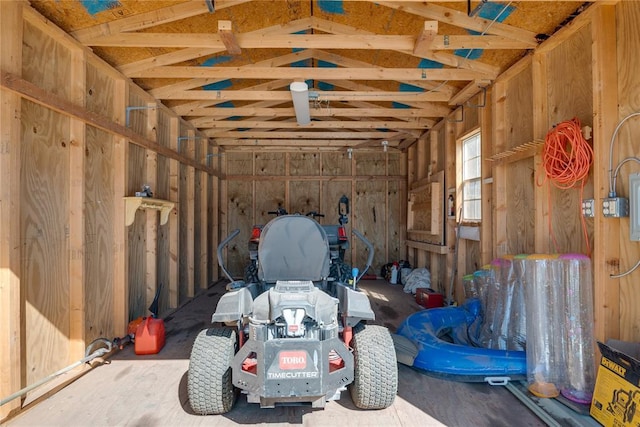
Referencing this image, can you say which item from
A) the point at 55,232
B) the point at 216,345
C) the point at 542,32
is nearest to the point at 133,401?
the point at 216,345

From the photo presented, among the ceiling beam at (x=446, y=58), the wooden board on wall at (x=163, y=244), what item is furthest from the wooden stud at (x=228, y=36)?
the wooden board on wall at (x=163, y=244)

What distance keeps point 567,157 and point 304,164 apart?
5297 mm

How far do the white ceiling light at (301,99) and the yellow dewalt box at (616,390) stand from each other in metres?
3.26

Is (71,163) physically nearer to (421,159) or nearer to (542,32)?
(542,32)

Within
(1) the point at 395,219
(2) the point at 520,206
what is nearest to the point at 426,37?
(2) the point at 520,206

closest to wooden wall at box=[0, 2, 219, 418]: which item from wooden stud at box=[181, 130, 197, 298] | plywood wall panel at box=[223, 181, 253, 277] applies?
wooden stud at box=[181, 130, 197, 298]

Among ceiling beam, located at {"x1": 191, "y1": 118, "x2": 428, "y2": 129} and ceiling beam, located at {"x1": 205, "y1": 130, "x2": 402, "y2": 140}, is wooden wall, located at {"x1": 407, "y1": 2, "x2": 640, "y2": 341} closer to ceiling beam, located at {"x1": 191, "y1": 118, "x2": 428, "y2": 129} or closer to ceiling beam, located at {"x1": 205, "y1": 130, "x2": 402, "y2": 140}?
ceiling beam, located at {"x1": 191, "y1": 118, "x2": 428, "y2": 129}

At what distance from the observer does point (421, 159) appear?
6.32 m

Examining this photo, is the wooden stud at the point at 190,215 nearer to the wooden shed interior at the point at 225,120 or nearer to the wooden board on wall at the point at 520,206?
the wooden shed interior at the point at 225,120

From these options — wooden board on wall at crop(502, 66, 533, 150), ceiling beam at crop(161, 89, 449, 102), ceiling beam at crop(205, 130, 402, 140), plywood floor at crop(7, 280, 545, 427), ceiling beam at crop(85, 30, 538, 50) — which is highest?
ceiling beam at crop(85, 30, 538, 50)

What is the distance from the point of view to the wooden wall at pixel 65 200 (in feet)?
7.11

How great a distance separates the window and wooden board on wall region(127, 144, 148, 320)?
400cm

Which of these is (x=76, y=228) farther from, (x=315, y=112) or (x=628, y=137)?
(x=628, y=137)

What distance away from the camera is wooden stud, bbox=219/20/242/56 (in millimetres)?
2689
